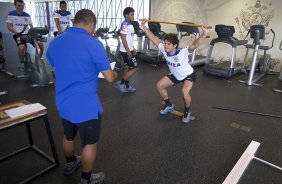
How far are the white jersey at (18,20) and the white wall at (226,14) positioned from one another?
5029 millimetres

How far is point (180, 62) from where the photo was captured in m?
3.06

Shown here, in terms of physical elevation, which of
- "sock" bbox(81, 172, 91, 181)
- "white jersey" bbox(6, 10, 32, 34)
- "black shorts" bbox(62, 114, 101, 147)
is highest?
"white jersey" bbox(6, 10, 32, 34)

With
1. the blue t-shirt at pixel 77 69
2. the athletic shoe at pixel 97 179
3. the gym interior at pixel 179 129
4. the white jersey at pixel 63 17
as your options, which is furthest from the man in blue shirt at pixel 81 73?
the white jersey at pixel 63 17

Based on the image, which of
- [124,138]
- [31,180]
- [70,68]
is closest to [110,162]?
[124,138]

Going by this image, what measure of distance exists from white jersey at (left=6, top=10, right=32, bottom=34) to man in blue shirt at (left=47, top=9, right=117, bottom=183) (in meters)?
4.11

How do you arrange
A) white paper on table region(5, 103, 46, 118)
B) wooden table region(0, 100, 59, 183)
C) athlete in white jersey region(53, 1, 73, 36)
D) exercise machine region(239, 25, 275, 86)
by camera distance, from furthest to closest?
athlete in white jersey region(53, 1, 73, 36)
exercise machine region(239, 25, 275, 86)
white paper on table region(5, 103, 46, 118)
wooden table region(0, 100, 59, 183)

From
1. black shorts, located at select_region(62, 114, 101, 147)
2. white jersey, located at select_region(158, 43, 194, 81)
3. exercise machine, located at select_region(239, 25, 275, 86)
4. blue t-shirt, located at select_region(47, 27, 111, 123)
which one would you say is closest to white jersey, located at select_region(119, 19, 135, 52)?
white jersey, located at select_region(158, 43, 194, 81)

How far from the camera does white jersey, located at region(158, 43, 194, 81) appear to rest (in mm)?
3033

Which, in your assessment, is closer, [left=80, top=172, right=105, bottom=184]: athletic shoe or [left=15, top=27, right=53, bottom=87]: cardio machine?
[left=80, top=172, right=105, bottom=184]: athletic shoe

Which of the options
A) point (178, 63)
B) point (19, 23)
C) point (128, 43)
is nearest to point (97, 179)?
point (178, 63)

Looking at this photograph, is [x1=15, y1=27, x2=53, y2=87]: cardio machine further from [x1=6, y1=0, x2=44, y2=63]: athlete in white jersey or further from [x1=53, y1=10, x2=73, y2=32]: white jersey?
[x1=53, y1=10, x2=73, y2=32]: white jersey

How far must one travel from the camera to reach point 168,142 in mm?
2744

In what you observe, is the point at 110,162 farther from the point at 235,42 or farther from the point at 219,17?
the point at 219,17

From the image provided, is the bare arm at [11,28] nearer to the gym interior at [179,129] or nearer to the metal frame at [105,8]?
the gym interior at [179,129]
